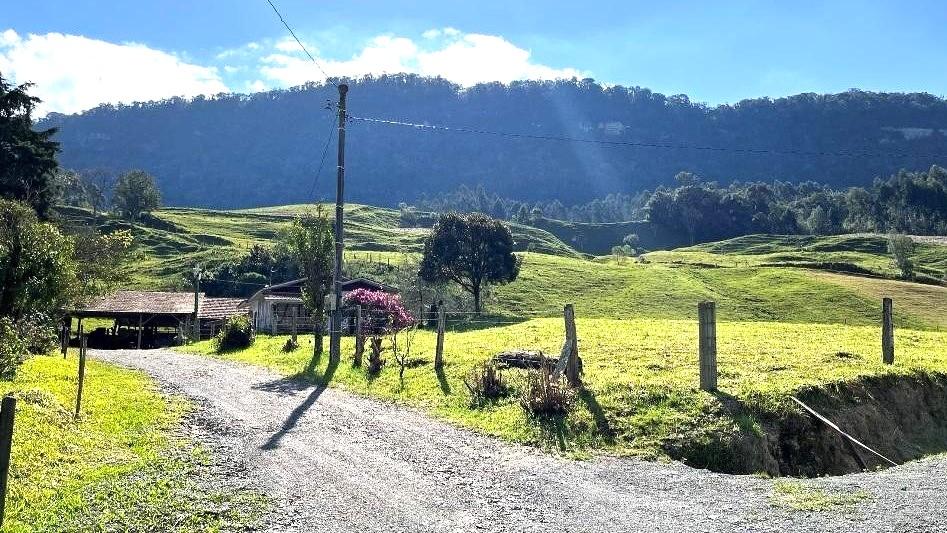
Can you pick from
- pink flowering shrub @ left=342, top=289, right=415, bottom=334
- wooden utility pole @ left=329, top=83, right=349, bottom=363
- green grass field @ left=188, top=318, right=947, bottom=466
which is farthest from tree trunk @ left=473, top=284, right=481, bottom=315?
wooden utility pole @ left=329, top=83, right=349, bottom=363

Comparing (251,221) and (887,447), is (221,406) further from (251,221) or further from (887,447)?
(251,221)

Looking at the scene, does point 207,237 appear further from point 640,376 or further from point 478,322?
point 640,376

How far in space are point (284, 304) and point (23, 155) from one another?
71.1ft

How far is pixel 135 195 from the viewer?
411ft

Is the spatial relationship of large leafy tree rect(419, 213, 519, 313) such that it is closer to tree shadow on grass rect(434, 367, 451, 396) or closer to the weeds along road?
tree shadow on grass rect(434, 367, 451, 396)

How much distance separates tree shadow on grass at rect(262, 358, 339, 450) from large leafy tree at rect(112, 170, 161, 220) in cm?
11642

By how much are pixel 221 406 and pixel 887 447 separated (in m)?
16.8

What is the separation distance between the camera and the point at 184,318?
5969 centimetres

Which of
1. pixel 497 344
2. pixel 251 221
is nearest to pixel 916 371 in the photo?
pixel 497 344

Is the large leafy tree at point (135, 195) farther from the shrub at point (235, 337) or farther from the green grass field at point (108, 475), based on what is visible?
the green grass field at point (108, 475)

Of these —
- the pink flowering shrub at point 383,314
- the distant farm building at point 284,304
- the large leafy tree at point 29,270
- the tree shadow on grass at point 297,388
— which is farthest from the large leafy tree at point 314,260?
the distant farm building at point 284,304

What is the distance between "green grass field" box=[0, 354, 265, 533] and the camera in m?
8.59

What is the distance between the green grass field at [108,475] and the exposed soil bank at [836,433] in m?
8.63

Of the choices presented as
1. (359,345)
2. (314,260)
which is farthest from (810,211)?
(359,345)
